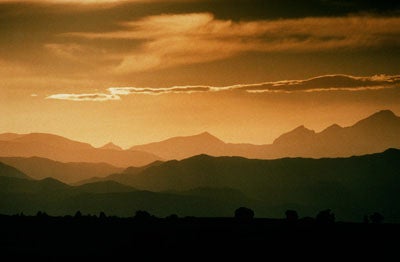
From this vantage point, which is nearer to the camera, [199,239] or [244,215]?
Result: [199,239]

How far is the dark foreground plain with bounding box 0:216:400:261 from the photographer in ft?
199

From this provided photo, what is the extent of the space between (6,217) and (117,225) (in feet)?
60.8

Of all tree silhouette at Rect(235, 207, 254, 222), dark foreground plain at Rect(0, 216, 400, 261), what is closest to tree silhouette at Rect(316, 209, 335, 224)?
dark foreground plain at Rect(0, 216, 400, 261)

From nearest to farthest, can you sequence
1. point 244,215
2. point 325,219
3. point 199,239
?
point 199,239 < point 325,219 < point 244,215

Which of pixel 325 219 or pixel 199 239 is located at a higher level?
pixel 325 219

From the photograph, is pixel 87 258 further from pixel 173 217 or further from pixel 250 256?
pixel 173 217

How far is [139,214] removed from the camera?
8694cm

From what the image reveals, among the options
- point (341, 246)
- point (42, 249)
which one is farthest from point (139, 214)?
point (341, 246)

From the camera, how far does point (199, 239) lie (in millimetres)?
64125

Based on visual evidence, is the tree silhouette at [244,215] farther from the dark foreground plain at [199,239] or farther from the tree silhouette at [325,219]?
the tree silhouette at [325,219]

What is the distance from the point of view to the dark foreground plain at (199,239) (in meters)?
60.7

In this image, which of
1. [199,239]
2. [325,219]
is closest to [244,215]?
[325,219]

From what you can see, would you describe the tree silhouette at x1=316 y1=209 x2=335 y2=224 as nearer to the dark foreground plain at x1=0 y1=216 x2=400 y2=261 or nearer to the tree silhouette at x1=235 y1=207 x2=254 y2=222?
the dark foreground plain at x1=0 y1=216 x2=400 y2=261

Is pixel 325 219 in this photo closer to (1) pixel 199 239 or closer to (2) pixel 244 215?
(2) pixel 244 215
